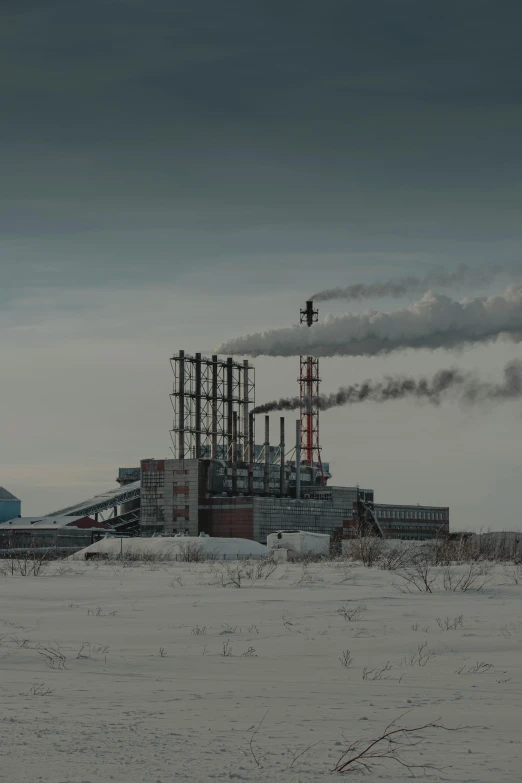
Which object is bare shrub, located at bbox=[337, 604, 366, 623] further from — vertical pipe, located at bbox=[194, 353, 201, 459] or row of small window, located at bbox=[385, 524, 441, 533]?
row of small window, located at bbox=[385, 524, 441, 533]

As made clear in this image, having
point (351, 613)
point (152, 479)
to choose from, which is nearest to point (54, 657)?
point (351, 613)

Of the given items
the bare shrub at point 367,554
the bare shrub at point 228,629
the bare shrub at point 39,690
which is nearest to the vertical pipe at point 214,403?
the bare shrub at point 367,554

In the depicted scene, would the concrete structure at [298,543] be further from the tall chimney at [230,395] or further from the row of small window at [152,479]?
the tall chimney at [230,395]

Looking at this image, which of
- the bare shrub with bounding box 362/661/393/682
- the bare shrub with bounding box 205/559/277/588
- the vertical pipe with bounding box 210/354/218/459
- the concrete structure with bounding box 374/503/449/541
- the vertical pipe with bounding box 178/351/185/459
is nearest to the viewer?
the bare shrub with bounding box 362/661/393/682

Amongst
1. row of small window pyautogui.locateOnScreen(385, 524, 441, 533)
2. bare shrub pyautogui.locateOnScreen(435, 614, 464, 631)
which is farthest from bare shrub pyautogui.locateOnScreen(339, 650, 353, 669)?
row of small window pyautogui.locateOnScreen(385, 524, 441, 533)

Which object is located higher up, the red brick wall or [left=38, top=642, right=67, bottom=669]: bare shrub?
[left=38, top=642, right=67, bottom=669]: bare shrub

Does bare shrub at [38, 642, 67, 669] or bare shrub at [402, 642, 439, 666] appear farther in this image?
bare shrub at [402, 642, 439, 666]
